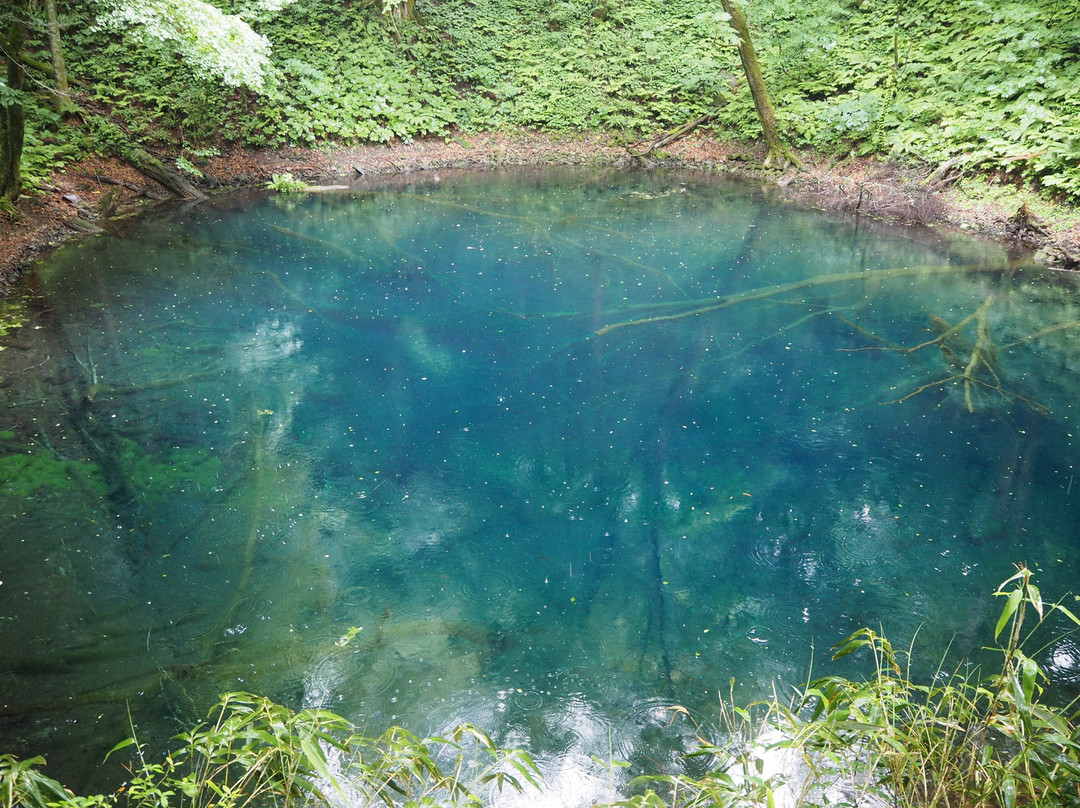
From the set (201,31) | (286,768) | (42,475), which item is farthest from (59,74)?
(286,768)

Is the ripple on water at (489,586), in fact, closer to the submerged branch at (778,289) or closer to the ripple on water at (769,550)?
the ripple on water at (769,550)

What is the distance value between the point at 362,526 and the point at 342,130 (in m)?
11.7

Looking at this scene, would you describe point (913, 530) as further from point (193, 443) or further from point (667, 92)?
point (667, 92)


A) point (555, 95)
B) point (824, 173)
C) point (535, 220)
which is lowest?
point (535, 220)

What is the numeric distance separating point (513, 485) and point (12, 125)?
25.0 feet

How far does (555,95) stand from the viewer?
1600cm

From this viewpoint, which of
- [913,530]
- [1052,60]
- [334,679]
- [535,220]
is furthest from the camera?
[535,220]

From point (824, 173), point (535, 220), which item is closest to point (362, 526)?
point (535, 220)

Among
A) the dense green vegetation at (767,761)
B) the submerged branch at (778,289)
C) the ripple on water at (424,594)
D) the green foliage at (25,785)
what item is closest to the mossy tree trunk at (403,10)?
the submerged branch at (778,289)

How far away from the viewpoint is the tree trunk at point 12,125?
24.7 feet

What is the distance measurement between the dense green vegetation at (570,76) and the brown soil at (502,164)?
0.32m

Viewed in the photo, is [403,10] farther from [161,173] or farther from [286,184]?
[161,173]

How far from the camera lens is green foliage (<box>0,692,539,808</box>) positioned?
5.93 ft

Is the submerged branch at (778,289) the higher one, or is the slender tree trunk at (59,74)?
the slender tree trunk at (59,74)
